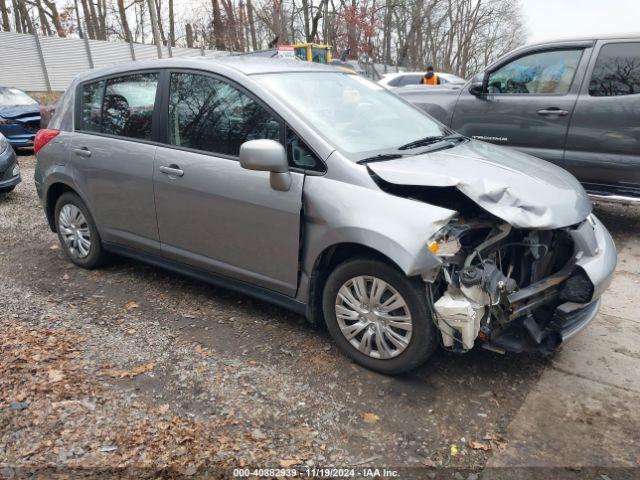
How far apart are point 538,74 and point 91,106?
460cm

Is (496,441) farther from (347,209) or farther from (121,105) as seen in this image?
(121,105)

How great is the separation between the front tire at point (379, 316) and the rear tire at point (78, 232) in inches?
95.8

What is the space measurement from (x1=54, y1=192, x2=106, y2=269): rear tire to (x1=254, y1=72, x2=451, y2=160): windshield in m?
2.15

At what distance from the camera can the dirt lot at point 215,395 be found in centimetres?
244

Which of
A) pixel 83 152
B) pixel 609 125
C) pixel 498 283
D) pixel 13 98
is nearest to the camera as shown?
pixel 498 283

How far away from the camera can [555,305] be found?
9.76ft

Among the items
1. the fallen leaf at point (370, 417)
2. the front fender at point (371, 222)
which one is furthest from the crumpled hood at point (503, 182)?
the fallen leaf at point (370, 417)

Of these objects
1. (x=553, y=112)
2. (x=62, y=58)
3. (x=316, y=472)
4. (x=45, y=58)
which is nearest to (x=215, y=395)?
(x=316, y=472)

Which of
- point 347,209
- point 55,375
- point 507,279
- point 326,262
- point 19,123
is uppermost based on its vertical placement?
point 347,209

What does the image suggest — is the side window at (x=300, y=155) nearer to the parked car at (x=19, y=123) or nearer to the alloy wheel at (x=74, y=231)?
the alloy wheel at (x=74, y=231)

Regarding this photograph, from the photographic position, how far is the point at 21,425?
103 inches

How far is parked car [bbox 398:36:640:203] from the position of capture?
5.18 metres

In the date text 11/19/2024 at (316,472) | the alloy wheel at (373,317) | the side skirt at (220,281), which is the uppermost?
the alloy wheel at (373,317)

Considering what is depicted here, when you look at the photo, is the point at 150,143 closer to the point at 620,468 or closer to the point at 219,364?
the point at 219,364
